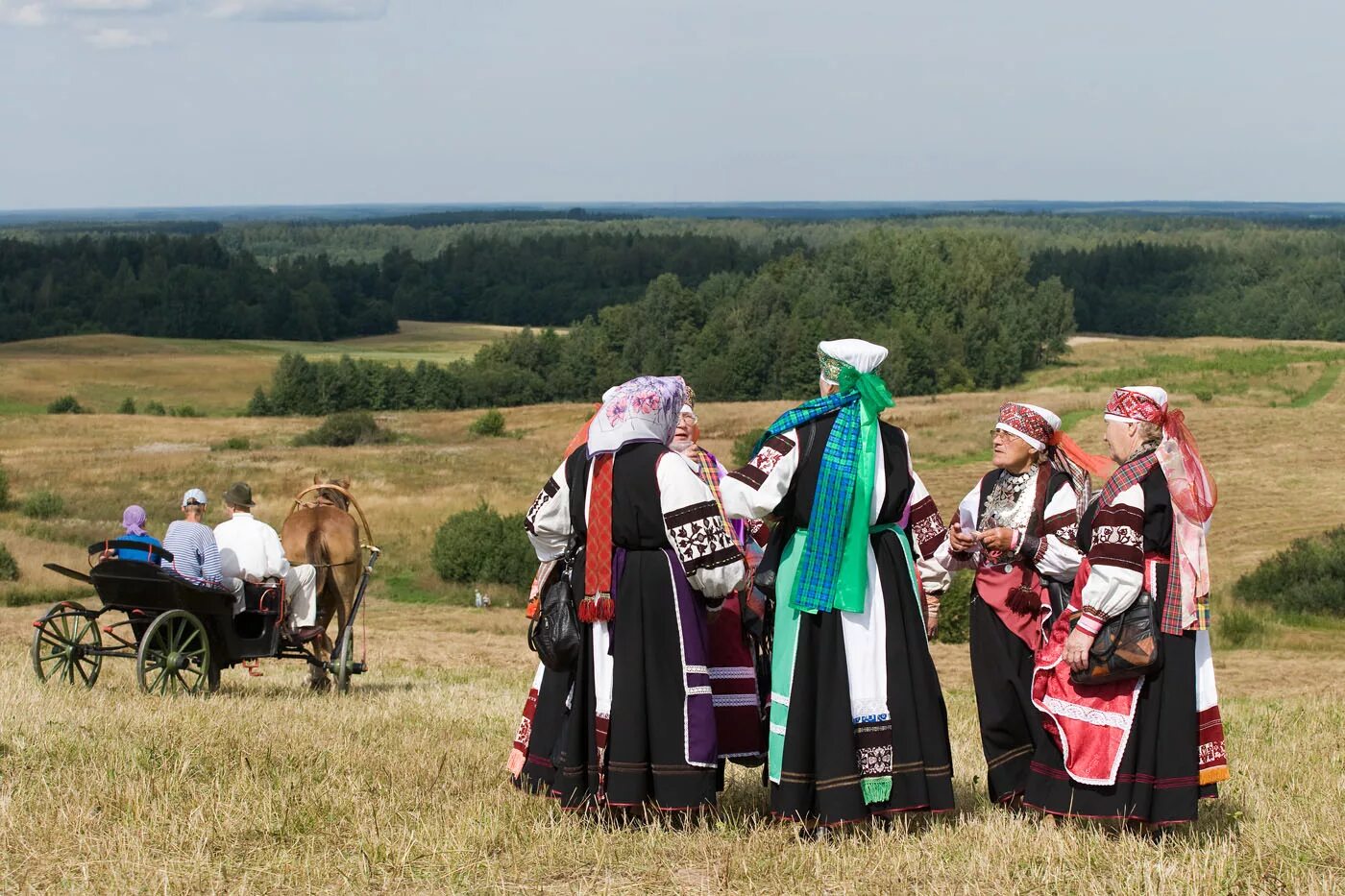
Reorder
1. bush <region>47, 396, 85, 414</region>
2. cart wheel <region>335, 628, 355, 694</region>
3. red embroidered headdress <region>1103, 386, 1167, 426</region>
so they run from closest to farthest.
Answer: red embroidered headdress <region>1103, 386, 1167, 426</region> → cart wheel <region>335, 628, 355, 694</region> → bush <region>47, 396, 85, 414</region>

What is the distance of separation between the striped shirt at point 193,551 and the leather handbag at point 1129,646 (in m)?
5.63

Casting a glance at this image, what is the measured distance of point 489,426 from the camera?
218 feet

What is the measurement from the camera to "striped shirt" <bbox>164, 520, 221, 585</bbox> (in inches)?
362

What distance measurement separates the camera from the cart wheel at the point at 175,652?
29.8ft

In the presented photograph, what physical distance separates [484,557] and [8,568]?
24.6 ft

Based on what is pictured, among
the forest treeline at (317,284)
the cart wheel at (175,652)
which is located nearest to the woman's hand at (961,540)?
the cart wheel at (175,652)

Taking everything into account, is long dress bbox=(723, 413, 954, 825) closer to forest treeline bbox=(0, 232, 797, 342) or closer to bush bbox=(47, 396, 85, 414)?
bush bbox=(47, 396, 85, 414)

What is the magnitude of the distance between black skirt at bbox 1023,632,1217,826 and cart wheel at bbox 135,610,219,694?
18.5 ft

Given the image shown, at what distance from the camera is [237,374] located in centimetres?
10256

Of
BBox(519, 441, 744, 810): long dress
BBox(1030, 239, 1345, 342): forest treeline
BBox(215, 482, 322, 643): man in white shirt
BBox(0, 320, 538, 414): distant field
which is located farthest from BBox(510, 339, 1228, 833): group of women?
BBox(1030, 239, 1345, 342): forest treeline

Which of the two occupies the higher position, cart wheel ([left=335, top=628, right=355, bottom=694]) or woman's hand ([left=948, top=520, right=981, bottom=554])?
woman's hand ([left=948, top=520, right=981, bottom=554])

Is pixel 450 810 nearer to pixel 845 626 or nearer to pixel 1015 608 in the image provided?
pixel 845 626

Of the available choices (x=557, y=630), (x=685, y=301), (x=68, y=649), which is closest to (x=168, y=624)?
(x=68, y=649)

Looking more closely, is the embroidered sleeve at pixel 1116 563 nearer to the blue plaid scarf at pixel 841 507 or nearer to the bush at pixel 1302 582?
the blue plaid scarf at pixel 841 507
